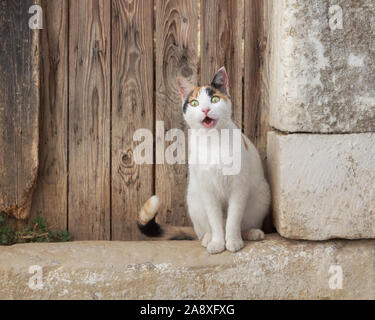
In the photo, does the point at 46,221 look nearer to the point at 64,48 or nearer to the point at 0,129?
the point at 0,129

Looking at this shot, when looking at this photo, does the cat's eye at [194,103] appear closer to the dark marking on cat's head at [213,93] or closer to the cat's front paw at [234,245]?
the dark marking on cat's head at [213,93]

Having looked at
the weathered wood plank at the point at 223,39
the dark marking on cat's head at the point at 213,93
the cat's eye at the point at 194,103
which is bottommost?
the cat's eye at the point at 194,103

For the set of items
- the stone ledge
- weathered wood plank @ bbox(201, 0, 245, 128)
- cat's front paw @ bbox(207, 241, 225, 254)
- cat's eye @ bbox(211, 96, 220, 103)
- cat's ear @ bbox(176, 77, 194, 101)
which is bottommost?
the stone ledge

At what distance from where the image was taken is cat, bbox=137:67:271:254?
7.64 ft

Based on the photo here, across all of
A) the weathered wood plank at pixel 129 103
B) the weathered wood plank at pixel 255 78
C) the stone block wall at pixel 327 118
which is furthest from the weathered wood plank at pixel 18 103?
the stone block wall at pixel 327 118

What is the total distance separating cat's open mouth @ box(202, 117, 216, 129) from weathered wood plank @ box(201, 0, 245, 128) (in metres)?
0.59

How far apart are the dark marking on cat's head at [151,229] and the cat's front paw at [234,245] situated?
48cm

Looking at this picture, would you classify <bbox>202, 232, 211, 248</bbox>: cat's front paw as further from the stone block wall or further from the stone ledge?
the stone block wall

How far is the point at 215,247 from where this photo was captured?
2422mm

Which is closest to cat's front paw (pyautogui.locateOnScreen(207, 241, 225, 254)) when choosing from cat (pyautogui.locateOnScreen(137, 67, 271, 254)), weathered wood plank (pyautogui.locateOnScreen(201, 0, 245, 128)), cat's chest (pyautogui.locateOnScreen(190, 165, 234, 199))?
cat (pyautogui.locateOnScreen(137, 67, 271, 254))

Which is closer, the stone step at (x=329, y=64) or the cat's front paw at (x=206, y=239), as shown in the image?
the stone step at (x=329, y=64)

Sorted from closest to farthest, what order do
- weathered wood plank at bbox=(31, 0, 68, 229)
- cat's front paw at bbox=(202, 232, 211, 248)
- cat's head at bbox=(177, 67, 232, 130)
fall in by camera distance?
cat's head at bbox=(177, 67, 232, 130), cat's front paw at bbox=(202, 232, 211, 248), weathered wood plank at bbox=(31, 0, 68, 229)

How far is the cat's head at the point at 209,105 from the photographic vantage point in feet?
7.50

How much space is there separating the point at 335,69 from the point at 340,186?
601 millimetres
